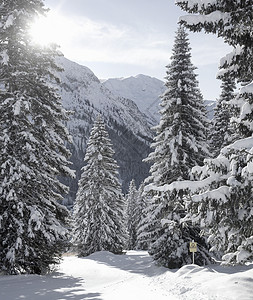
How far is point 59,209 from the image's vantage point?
14977 mm

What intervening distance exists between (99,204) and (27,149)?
60.5 ft

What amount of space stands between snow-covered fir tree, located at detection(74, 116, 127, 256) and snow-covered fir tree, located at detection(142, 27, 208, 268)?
10.3 metres

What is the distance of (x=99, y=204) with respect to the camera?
3086cm

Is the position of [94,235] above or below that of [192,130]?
below

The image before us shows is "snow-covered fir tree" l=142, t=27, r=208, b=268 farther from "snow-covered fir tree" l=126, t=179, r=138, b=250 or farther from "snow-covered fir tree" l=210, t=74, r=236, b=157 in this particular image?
"snow-covered fir tree" l=126, t=179, r=138, b=250

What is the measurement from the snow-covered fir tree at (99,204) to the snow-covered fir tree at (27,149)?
15312mm

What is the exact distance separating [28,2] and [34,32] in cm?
135

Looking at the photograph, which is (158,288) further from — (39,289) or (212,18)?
(212,18)

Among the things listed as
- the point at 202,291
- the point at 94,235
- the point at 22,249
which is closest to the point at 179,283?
the point at 202,291

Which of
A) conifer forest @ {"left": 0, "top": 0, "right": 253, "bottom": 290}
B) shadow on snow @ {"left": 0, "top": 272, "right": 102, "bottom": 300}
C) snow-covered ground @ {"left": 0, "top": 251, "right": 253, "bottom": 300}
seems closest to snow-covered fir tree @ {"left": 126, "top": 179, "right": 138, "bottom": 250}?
conifer forest @ {"left": 0, "top": 0, "right": 253, "bottom": 290}

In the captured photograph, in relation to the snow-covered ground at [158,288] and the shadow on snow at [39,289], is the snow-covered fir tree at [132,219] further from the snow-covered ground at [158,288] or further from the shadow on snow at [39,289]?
the shadow on snow at [39,289]

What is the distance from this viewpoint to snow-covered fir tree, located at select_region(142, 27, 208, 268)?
18.1 meters

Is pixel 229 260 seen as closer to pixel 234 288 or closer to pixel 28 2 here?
pixel 234 288

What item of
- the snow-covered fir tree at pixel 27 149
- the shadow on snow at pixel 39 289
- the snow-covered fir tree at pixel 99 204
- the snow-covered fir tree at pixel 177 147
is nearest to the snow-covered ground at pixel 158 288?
the shadow on snow at pixel 39 289
